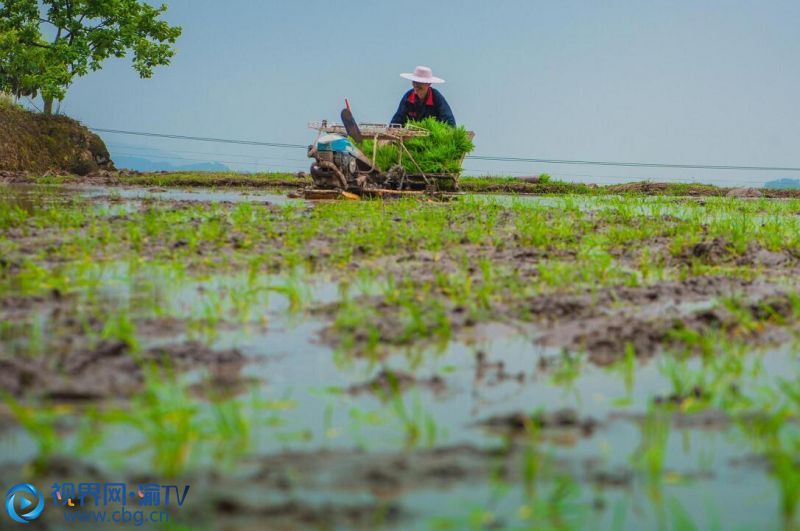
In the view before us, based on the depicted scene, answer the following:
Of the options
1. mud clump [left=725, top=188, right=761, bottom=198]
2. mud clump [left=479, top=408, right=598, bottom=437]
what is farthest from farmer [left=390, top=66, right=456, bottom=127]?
mud clump [left=479, top=408, right=598, bottom=437]

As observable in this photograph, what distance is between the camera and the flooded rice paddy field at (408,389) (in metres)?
2.21

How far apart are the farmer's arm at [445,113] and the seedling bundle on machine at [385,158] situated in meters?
0.47

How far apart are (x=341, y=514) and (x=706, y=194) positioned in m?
25.4

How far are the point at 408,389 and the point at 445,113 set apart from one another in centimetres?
1521

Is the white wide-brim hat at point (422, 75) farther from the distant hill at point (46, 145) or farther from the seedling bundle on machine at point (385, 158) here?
the distant hill at point (46, 145)

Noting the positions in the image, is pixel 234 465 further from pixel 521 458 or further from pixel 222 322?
pixel 222 322

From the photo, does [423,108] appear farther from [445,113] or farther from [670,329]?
[670,329]

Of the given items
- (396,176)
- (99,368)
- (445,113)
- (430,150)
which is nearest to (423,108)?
(445,113)

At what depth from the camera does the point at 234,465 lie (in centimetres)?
238

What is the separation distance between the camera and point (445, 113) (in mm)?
17969

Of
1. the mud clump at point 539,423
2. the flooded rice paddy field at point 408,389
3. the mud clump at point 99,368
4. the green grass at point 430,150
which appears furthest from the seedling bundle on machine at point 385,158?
the mud clump at point 539,423

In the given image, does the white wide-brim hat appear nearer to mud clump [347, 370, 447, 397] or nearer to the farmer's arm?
the farmer's arm

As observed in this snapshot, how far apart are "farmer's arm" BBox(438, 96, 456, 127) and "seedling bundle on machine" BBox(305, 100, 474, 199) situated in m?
0.47

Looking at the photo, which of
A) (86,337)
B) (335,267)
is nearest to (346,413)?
(86,337)
